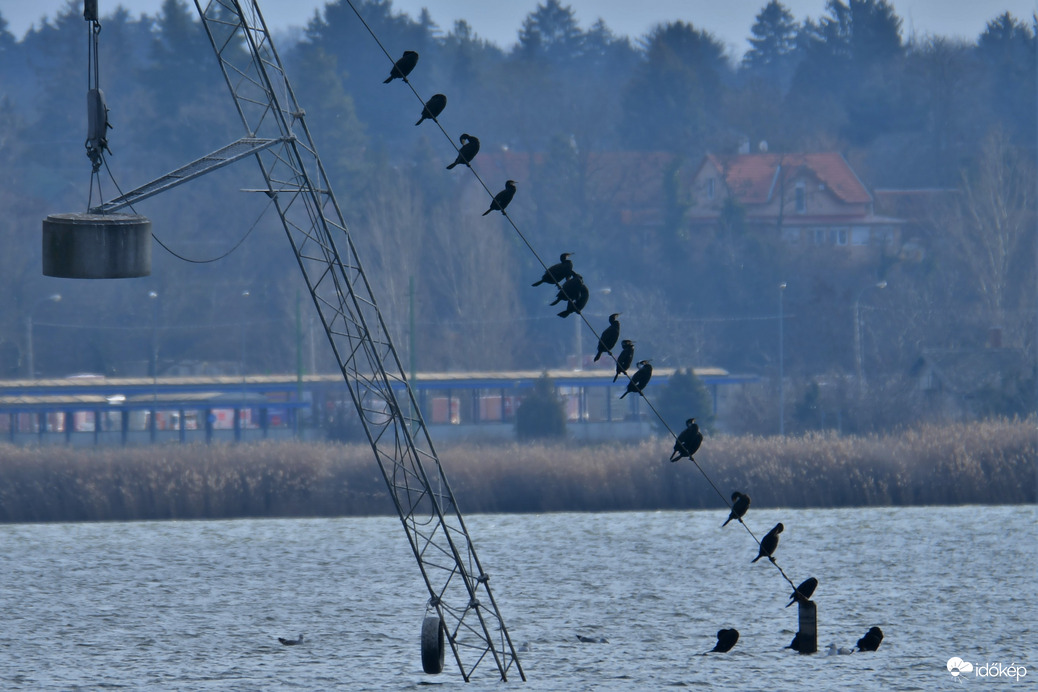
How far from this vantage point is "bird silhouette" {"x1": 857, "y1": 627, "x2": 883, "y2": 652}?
20094mm

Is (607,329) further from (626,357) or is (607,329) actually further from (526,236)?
(526,236)

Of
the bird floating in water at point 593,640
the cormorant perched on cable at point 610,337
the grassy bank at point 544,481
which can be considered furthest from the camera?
the grassy bank at point 544,481

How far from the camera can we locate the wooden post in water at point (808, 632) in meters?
19.7

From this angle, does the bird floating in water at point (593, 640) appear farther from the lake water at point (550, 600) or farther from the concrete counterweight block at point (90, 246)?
the concrete counterweight block at point (90, 246)

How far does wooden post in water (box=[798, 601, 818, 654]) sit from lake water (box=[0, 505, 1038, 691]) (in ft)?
1.00

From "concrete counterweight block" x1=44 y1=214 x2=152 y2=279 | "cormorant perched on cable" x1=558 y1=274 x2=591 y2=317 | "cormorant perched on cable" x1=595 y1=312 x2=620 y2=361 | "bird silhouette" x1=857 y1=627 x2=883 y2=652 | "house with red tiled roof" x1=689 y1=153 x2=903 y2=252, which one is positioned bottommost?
"bird silhouette" x1=857 y1=627 x2=883 y2=652

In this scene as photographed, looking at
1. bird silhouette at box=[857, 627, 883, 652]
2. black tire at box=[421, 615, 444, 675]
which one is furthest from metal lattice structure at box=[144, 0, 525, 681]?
bird silhouette at box=[857, 627, 883, 652]

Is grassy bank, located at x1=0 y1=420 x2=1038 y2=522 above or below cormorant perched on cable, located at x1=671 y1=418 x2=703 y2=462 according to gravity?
below

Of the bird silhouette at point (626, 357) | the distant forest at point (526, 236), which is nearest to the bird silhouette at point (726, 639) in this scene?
the bird silhouette at point (626, 357)

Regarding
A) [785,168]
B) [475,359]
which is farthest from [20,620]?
[785,168]

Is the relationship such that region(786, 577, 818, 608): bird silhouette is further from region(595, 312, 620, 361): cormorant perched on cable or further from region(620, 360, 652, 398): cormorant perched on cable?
region(595, 312, 620, 361): cormorant perched on cable

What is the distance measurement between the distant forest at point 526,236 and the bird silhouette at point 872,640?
3934 centimetres

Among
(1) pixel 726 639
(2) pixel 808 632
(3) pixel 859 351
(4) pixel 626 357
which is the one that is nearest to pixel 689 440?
(4) pixel 626 357

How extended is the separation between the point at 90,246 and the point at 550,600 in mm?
13239
